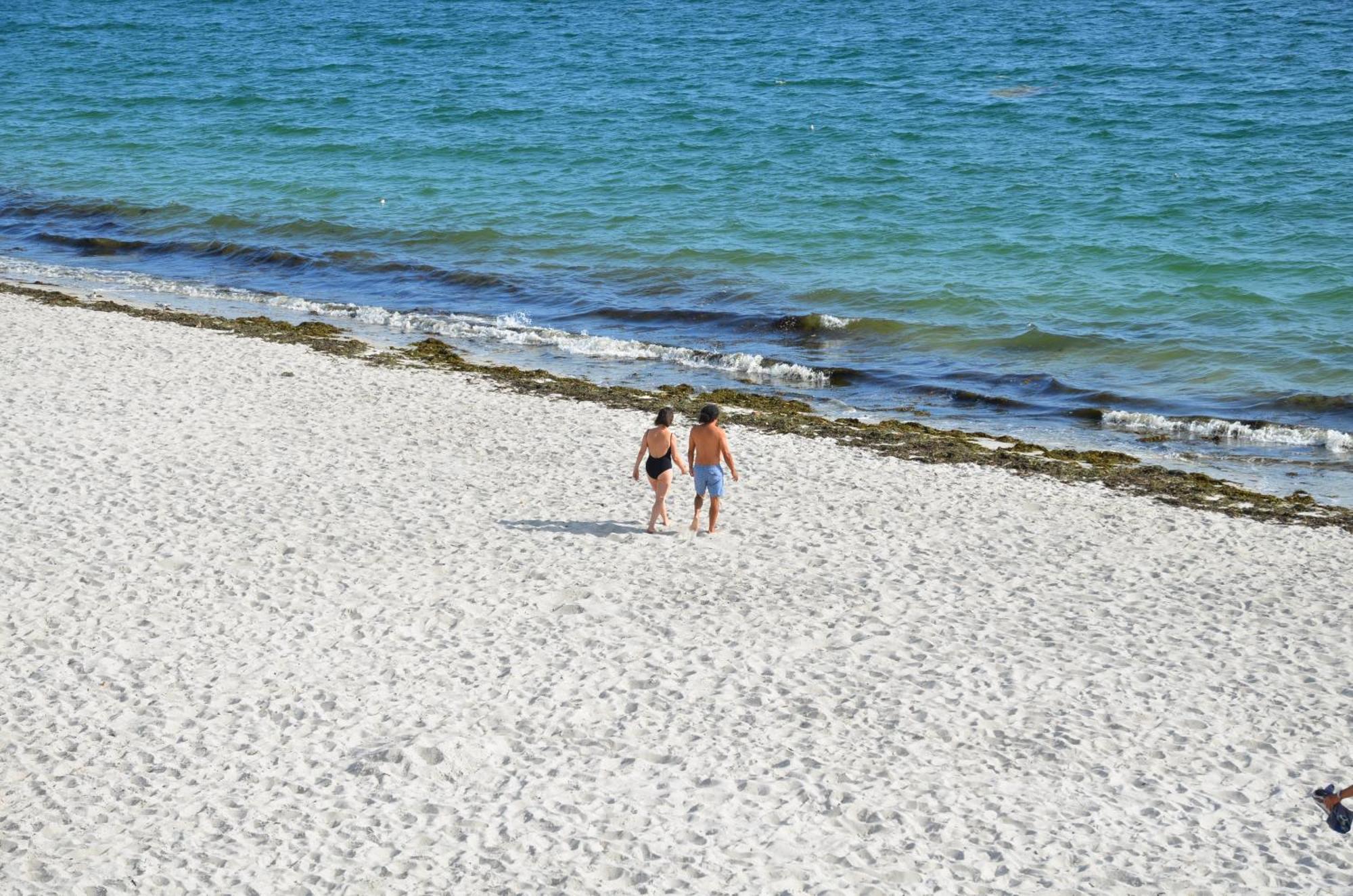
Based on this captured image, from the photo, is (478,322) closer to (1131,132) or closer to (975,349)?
(975,349)

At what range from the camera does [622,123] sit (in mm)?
39125

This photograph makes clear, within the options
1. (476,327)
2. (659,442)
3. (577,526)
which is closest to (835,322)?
(476,327)

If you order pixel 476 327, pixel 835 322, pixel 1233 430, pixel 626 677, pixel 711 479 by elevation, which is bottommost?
pixel 626 677

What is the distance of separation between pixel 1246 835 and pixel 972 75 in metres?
36.7

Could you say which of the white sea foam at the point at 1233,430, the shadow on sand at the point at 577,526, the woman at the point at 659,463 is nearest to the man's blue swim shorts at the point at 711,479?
the woman at the point at 659,463

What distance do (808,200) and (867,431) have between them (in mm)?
14362

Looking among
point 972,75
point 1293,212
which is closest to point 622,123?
point 972,75

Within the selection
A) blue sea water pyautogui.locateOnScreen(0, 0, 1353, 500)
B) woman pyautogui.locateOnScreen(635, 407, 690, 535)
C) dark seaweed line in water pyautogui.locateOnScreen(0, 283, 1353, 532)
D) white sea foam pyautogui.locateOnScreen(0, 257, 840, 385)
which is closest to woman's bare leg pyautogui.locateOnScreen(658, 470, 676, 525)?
woman pyautogui.locateOnScreen(635, 407, 690, 535)

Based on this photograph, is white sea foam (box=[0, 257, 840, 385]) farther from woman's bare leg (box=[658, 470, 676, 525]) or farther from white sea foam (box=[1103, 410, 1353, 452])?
woman's bare leg (box=[658, 470, 676, 525])

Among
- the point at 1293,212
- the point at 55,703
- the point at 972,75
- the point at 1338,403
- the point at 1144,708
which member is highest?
the point at 972,75

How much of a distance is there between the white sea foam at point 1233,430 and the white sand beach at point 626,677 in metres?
3.77

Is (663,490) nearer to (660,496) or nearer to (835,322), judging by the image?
(660,496)

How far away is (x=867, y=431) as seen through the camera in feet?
59.7

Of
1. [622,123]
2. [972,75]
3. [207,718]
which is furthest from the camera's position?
[972,75]
